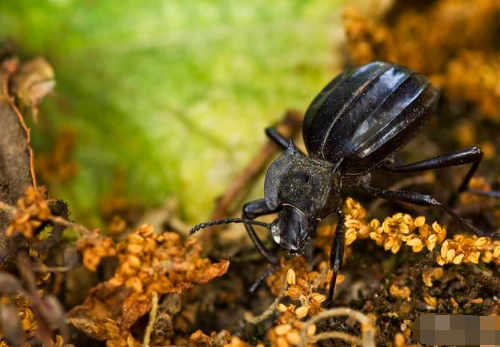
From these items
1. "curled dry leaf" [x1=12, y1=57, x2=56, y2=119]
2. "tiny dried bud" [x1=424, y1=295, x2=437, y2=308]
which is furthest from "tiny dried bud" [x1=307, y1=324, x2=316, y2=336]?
"curled dry leaf" [x1=12, y1=57, x2=56, y2=119]

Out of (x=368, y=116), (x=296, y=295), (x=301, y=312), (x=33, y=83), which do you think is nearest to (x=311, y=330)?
(x=301, y=312)

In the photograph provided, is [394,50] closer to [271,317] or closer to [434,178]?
[434,178]

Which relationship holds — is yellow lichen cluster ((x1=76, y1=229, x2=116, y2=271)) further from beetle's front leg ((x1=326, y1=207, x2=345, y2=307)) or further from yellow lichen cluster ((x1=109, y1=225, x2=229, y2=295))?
beetle's front leg ((x1=326, y1=207, x2=345, y2=307))

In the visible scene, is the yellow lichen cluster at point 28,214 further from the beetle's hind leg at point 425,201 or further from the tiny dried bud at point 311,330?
the beetle's hind leg at point 425,201

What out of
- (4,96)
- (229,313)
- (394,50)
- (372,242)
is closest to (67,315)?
(229,313)

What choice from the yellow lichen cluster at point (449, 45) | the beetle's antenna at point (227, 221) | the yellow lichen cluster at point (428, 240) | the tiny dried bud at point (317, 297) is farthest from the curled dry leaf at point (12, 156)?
the yellow lichen cluster at point (449, 45)
